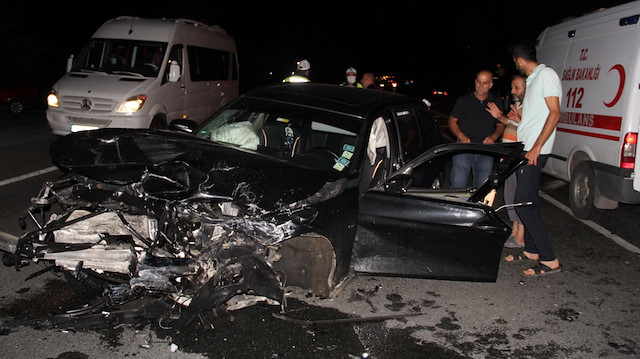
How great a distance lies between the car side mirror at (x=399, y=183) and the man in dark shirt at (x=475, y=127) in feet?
7.31

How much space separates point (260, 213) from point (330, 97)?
5.95ft

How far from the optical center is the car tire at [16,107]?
51.3ft

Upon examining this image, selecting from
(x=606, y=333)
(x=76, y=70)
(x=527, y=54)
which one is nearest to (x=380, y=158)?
(x=527, y=54)

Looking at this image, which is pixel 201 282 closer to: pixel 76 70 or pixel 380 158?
pixel 380 158

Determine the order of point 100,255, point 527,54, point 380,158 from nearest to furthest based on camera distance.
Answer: point 100,255 → point 380,158 → point 527,54

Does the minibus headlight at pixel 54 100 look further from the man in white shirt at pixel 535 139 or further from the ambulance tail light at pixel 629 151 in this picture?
the ambulance tail light at pixel 629 151

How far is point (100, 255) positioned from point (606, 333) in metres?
3.57

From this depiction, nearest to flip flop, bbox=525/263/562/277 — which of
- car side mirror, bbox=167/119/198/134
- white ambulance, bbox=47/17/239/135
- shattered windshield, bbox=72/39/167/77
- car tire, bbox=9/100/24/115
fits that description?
car side mirror, bbox=167/119/198/134

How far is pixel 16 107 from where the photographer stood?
52.0 ft

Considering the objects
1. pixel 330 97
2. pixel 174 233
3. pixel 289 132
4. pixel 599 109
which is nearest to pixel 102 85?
pixel 289 132

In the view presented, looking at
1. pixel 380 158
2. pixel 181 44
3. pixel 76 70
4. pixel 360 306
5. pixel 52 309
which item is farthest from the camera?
pixel 181 44

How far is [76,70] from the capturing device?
9.34 m

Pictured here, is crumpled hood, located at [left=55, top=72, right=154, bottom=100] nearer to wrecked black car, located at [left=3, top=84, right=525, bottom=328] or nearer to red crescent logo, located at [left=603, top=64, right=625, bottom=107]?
wrecked black car, located at [left=3, top=84, right=525, bottom=328]

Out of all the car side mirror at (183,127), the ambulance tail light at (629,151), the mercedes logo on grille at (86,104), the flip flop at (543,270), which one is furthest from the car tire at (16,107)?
the ambulance tail light at (629,151)
